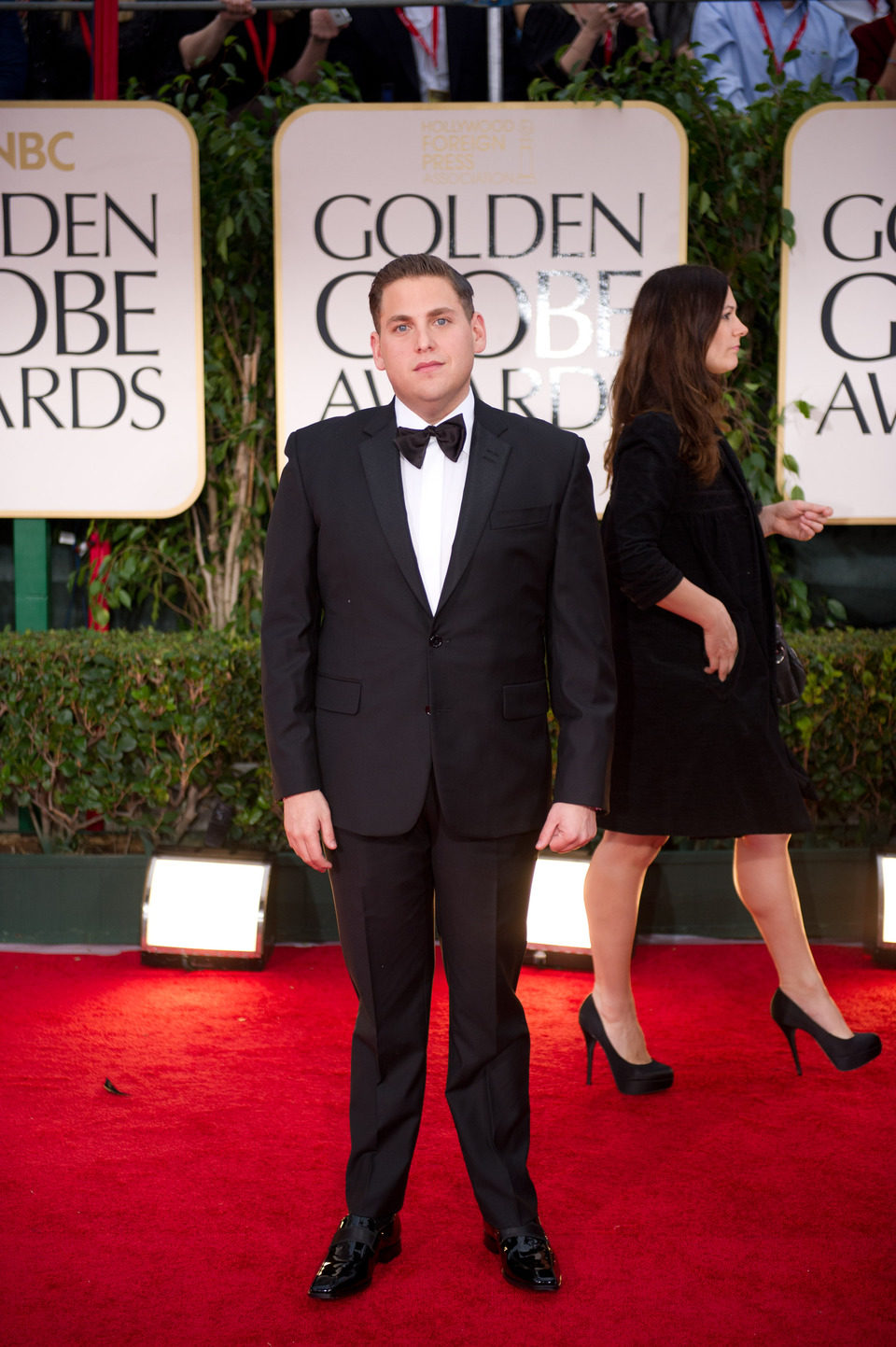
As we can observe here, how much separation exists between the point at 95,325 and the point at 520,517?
2.69 meters

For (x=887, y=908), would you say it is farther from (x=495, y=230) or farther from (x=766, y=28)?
(x=766, y=28)

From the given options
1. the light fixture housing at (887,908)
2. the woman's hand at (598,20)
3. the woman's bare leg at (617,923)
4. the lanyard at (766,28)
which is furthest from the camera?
the lanyard at (766,28)

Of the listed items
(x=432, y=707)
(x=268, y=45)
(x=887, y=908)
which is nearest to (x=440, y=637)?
(x=432, y=707)

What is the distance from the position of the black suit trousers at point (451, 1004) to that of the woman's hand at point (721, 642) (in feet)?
2.52

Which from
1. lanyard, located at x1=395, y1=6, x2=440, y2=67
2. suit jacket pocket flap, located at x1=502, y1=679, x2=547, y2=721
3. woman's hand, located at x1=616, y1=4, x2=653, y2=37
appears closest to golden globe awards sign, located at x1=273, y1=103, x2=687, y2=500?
woman's hand, located at x1=616, y1=4, x2=653, y2=37

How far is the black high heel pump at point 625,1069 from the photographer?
2.80 m

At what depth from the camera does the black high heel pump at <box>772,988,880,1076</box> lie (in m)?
2.73

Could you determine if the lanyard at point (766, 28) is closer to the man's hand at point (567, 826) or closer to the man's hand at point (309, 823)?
the man's hand at point (567, 826)

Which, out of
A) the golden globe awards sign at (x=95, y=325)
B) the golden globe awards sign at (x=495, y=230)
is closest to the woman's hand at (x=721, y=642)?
the golden globe awards sign at (x=495, y=230)

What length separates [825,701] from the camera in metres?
3.89

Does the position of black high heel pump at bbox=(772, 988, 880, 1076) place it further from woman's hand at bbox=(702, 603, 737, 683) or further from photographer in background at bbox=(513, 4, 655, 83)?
photographer in background at bbox=(513, 4, 655, 83)

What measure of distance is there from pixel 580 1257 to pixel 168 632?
2.79 m

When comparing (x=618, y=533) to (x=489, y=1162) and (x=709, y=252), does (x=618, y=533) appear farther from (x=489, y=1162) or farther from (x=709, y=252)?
(x=709, y=252)

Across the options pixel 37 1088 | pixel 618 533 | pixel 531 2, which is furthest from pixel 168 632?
pixel 531 2
